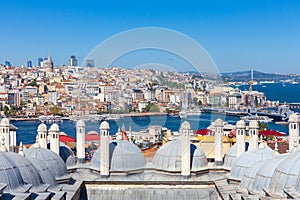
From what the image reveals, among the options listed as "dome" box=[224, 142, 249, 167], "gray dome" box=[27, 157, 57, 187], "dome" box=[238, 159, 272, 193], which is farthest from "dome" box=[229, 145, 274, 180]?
"gray dome" box=[27, 157, 57, 187]

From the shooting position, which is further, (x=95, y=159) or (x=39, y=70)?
(x=39, y=70)

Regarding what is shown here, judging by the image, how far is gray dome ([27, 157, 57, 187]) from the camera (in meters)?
9.44

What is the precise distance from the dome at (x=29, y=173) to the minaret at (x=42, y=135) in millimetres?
2720

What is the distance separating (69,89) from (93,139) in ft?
153

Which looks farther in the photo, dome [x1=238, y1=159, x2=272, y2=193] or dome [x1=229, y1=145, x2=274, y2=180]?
dome [x1=229, y1=145, x2=274, y2=180]

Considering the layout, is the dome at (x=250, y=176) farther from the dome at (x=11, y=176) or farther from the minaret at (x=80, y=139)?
the minaret at (x=80, y=139)

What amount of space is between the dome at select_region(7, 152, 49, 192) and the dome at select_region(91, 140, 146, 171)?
2.46 m

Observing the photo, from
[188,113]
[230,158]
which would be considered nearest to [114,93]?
[188,113]

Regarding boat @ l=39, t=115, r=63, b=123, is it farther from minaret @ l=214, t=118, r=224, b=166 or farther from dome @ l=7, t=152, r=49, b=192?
dome @ l=7, t=152, r=49, b=192

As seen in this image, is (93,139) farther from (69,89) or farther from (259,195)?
(69,89)

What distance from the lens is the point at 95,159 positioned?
1152 cm

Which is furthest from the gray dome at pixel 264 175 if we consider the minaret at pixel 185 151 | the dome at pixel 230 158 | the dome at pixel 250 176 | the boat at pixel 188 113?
the boat at pixel 188 113

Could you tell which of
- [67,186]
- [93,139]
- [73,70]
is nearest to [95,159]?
[67,186]

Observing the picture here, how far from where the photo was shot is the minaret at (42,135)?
1175 centimetres
